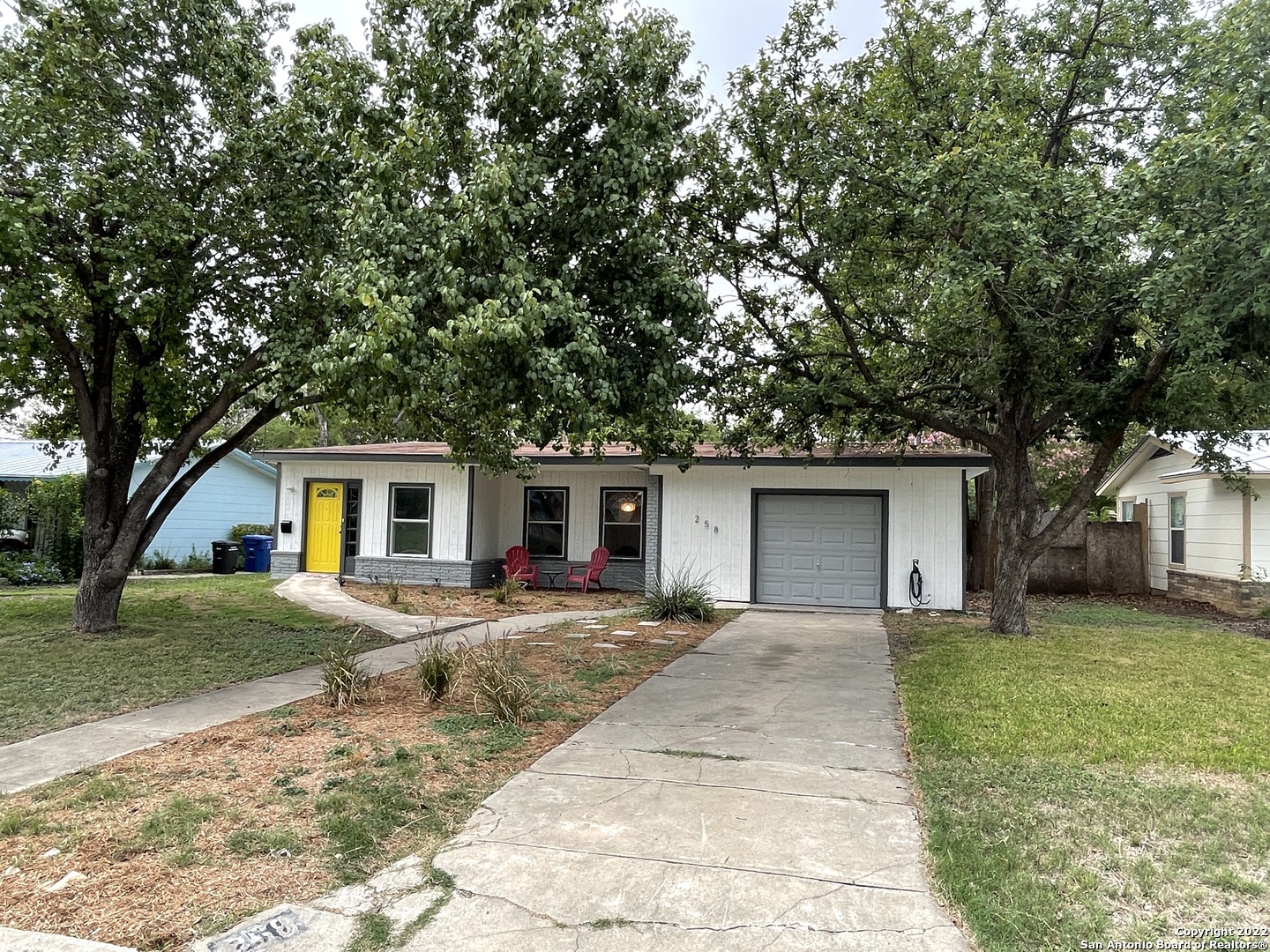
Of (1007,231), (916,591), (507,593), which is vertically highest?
(1007,231)

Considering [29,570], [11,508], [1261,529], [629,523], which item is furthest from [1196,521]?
[11,508]

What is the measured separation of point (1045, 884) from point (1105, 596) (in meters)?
14.9

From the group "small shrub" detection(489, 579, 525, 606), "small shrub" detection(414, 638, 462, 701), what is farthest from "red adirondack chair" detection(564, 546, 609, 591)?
"small shrub" detection(414, 638, 462, 701)

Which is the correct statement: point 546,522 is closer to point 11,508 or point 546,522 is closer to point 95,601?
point 95,601

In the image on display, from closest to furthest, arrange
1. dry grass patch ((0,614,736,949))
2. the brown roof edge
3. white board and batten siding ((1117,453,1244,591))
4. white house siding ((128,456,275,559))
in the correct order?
dry grass patch ((0,614,736,949)) < the brown roof edge < white board and batten siding ((1117,453,1244,591)) < white house siding ((128,456,275,559))

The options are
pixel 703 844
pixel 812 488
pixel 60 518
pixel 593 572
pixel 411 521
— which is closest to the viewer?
pixel 703 844

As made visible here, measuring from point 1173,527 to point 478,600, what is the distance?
45.7 ft

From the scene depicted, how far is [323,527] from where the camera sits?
1644 centimetres

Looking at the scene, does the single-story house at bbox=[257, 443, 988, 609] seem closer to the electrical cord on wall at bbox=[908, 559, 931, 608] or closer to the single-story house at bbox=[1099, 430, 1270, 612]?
the electrical cord on wall at bbox=[908, 559, 931, 608]

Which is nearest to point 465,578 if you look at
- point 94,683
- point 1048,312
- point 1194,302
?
point 94,683

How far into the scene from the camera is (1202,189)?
6.24 meters

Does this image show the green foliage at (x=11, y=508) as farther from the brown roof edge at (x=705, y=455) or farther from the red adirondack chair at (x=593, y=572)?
the red adirondack chair at (x=593, y=572)

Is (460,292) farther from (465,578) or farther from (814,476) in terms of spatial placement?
(465,578)

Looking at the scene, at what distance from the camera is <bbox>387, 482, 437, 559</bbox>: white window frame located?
1566 centimetres
